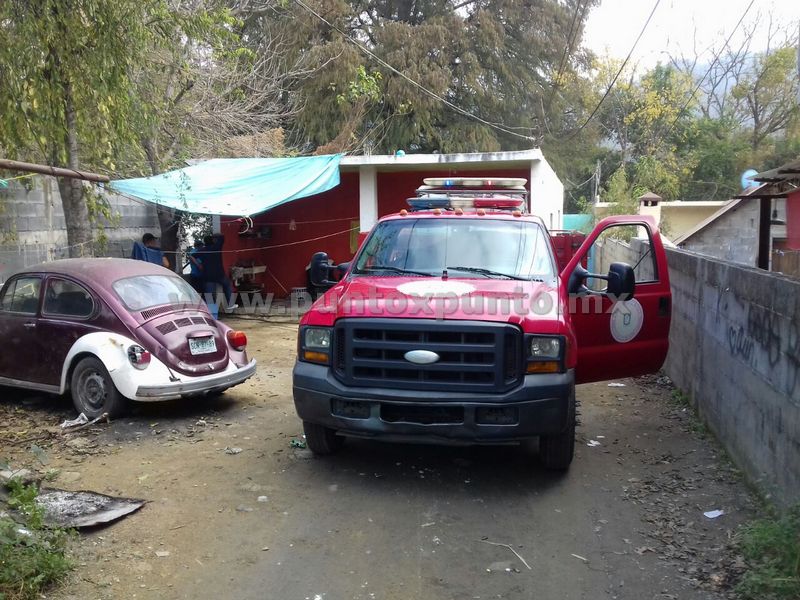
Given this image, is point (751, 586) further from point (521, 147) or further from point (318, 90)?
point (521, 147)

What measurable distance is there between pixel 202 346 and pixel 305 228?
31.6ft

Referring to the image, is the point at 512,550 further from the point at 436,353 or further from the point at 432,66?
the point at 432,66

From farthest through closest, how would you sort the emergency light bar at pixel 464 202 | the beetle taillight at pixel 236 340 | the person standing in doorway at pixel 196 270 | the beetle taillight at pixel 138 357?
the person standing in doorway at pixel 196 270 → the emergency light bar at pixel 464 202 → the beetle taillight at pixel 236 340 → the beetle taillight at pixel 138 357

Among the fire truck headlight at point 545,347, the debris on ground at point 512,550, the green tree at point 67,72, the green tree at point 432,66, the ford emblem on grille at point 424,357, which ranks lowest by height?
the debris on ground at point 512,550

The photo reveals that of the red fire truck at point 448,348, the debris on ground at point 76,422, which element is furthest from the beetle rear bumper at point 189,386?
the red fire truck at point 448,348

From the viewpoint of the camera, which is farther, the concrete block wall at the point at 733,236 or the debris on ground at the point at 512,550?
the concrete block wall at the point at 733,236

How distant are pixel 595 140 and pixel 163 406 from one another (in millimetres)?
29782

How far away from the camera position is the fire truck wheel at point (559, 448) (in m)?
5.03

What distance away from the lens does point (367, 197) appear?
14648mm

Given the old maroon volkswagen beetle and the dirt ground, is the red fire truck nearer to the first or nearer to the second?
the dirt ground

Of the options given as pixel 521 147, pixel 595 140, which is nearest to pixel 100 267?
pixel 521 147

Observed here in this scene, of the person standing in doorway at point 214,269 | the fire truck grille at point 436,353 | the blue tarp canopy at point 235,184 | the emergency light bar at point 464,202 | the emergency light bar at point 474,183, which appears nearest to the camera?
the fire truck grille at point 436,353

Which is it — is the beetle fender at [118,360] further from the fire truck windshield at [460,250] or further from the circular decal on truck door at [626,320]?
the circular decal on truck door at [626,320]

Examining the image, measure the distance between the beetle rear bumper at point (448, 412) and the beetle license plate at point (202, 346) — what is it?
2.17 m
